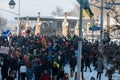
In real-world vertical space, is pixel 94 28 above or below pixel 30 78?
above

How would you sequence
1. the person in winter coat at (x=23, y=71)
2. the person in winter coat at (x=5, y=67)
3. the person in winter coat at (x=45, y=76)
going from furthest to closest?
the person in winter coat at (x=5, y=67)
the person in winter coat at (x=23, y=71)
the person in winter coat at (x=45, y=76)

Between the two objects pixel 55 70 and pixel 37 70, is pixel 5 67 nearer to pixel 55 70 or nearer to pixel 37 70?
pixel 37 70

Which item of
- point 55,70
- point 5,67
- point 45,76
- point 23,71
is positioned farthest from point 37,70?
point 5,67

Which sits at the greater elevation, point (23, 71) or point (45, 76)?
point (23, 71)

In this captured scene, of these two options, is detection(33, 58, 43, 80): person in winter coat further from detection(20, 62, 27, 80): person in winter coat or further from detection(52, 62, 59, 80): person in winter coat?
detection(52, 62, 59, 80): person in winter coat

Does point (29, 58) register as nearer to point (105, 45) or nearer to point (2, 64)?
point (2, 64)

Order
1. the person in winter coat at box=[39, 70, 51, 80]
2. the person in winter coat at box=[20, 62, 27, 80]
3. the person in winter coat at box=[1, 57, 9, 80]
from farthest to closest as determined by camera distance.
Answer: the person in winter coat at box=[1, 57, 9, 80], the person in winter coat at box=[20, 62, 27, 80], the person in winter coat at box=[39, 70, 51, 80]

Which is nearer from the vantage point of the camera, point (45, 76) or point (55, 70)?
point (45, 76)

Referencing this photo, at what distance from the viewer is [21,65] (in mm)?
26250

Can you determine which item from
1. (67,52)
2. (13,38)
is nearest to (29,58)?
(67,52)

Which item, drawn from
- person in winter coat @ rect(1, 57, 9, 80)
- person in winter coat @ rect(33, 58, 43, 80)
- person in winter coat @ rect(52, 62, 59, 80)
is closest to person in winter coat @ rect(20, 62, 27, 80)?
person in winter coat @ rect(33, 58, 43, 80)

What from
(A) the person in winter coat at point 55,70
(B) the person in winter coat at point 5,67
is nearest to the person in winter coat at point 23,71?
(B) the person in winter coat at point 5,67

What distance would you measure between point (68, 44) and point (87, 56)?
548 centimetres

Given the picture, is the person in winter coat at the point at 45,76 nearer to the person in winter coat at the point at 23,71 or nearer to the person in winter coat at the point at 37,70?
the person in winter coat at the point at 37,70
